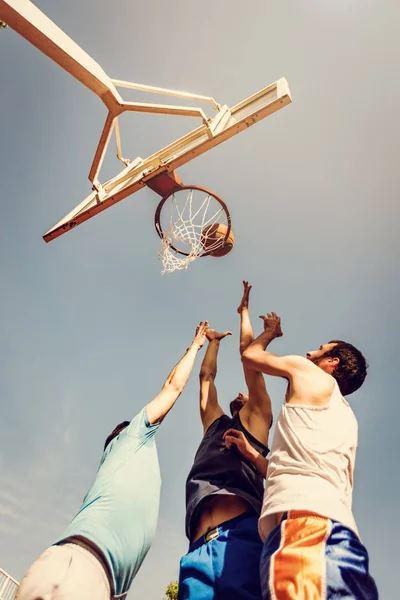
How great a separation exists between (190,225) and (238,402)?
285cm

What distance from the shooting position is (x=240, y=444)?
8.95 feet

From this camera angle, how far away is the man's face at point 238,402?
3.90m

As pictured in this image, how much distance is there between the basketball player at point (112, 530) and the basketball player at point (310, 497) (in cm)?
72

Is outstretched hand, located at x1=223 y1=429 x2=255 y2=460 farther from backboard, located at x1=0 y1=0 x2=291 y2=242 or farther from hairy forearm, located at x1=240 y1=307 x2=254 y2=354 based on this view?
backboard, located at x1=0 y1=0 x2=291 y2=242

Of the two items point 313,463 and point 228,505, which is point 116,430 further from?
point 313,463

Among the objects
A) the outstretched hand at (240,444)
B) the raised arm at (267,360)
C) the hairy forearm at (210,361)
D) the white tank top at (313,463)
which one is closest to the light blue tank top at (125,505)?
the outstretched hand at (240,444)

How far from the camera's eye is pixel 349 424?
2303 millimetres

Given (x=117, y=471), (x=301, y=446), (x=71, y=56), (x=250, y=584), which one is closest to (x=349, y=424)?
(x=301, y=446)

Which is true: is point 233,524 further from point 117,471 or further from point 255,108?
point 255,108

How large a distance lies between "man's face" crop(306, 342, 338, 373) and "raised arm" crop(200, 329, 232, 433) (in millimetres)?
1057

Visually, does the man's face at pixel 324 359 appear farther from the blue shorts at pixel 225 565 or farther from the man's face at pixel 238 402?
the blue shorts at pixel 225 565

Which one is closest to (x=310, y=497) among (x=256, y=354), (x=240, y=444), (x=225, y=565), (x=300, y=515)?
(x=300, y=515)

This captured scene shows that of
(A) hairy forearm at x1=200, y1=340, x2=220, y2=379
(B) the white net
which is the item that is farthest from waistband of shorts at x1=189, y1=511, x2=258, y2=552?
(B) the white net

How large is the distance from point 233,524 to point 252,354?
106cm
